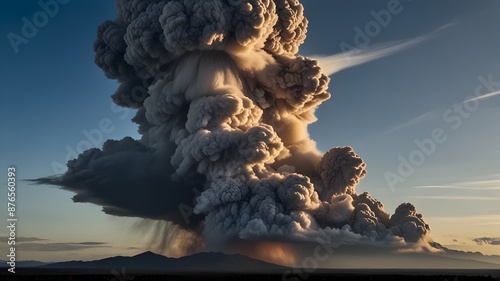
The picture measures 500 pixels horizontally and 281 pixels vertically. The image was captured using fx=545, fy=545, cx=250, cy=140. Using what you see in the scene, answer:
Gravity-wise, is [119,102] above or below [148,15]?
below

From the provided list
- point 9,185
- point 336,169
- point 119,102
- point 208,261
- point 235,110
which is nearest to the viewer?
point 9,185

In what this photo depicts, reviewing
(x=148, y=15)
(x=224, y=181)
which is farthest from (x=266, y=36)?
(x=224, y=181)

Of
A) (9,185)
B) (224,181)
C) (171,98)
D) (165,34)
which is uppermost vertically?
(165,34)

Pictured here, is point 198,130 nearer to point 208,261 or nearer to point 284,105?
point 284,105

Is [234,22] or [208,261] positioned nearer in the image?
[234,22]

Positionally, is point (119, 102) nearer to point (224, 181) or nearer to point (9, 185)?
point (224, 181)

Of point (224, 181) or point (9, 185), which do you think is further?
point (224, 181)

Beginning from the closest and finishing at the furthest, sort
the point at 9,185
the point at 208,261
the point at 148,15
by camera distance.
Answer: the point at 9,185 → the point at 148,15 → the point at 208,261

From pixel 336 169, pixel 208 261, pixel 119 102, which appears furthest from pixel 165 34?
pixel 208 261

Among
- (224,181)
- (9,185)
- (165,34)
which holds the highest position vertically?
(165,34)

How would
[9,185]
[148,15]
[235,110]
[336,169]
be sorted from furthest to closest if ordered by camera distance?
[336,169] < [148,15] < [235,110] < [9,185]
